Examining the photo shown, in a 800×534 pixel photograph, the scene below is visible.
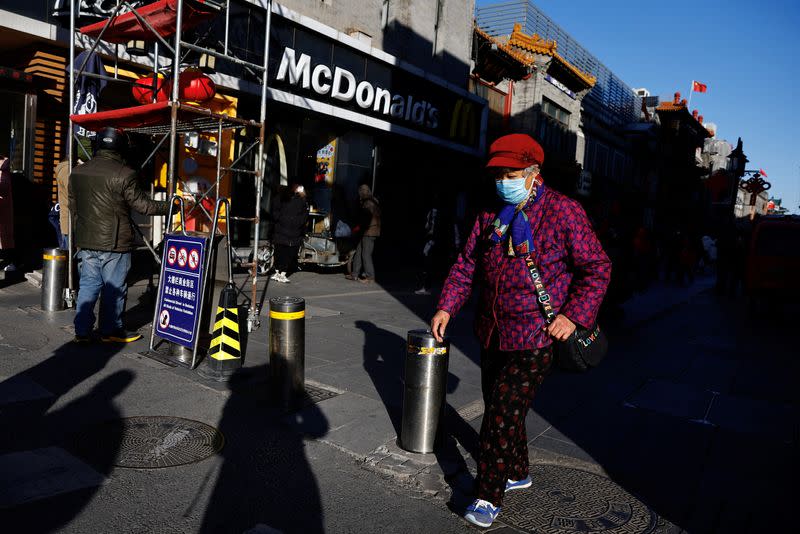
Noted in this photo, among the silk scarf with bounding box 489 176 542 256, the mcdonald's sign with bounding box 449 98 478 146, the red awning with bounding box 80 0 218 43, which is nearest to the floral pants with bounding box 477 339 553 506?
the silk scarf with bounding box 489 176 542 256

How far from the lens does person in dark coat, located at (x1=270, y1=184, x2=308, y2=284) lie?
11281 mm

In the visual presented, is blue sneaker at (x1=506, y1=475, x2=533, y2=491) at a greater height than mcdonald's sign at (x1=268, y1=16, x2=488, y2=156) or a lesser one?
lesser

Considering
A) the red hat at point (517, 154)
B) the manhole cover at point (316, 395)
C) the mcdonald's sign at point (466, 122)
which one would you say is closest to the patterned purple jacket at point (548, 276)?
the red hat at point (517, 154)

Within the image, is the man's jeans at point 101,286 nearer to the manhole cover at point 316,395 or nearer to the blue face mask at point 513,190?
the manhole cover at point 316,395

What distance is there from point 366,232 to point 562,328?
941 cm

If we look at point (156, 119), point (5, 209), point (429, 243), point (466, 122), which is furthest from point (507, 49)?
point (5, 209)

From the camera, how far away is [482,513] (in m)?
3.02

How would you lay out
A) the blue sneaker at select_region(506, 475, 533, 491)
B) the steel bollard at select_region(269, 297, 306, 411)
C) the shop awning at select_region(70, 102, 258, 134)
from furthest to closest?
the shop awning at select_region(70, 102, 258, 134), the steel bollard at select_region(269, 297, 306, 411), the blue sneaker at select_region(506, 475, 533, 491)

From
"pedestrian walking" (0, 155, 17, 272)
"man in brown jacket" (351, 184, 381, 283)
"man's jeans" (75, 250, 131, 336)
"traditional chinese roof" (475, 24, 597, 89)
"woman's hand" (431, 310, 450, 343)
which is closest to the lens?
"woman's hand" (431, 310, 450, 343)

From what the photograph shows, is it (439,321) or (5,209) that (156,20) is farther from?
(439,321)

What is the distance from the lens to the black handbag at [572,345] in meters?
2.88

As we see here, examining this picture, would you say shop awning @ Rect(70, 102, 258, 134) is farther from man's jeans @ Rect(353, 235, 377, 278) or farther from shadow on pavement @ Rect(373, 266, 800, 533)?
man's jeans @ Rect(353, 235, 377, 278)

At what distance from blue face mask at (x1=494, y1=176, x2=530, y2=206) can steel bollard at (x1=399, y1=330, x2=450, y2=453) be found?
3.75 ft

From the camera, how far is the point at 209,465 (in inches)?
139
